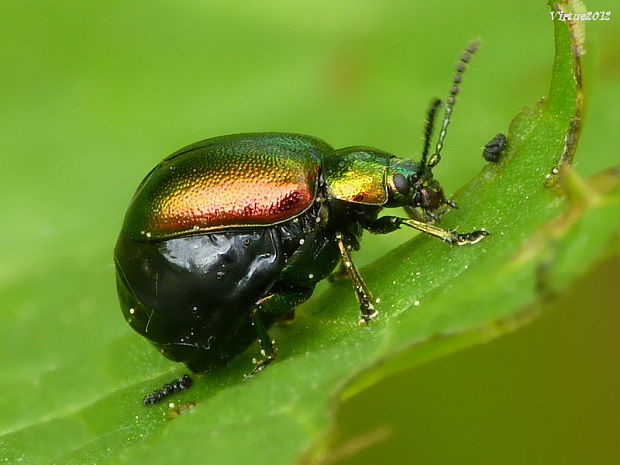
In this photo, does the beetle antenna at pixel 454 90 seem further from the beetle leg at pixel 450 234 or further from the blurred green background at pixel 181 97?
the blurred green background at pixel 181 97

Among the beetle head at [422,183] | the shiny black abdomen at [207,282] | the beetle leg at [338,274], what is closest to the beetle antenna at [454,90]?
the beetle head at [422,183]

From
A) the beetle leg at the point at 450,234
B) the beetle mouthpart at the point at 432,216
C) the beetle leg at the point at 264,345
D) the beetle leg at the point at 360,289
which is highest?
the beetle leg at the point at 450,234

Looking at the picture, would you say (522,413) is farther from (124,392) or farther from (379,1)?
(379,1)

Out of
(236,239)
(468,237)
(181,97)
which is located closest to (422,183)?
(468,237)

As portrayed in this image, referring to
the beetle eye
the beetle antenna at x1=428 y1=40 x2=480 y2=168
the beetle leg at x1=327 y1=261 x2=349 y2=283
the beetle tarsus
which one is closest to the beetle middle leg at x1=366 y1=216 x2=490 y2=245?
the beetle tarsus

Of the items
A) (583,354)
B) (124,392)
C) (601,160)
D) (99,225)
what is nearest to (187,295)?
(124,392)

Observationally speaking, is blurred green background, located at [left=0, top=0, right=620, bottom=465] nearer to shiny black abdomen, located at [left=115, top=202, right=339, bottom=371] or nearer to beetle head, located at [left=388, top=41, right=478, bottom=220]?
beetle head, located at [left=388, top=41, right=478, bottom=220]
